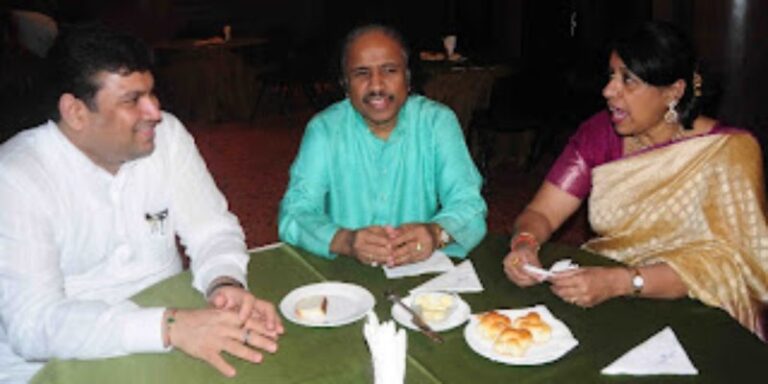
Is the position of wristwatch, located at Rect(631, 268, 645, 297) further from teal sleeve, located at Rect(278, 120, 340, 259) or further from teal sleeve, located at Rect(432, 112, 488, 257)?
teal sleeve, located at Rect(278, 120, 340, 259)

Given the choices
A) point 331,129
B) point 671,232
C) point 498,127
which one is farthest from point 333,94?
point 671,232

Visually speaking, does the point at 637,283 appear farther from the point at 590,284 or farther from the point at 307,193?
the point at 307,193

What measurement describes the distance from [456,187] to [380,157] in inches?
12.5

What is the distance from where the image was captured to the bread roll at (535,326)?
1606mm

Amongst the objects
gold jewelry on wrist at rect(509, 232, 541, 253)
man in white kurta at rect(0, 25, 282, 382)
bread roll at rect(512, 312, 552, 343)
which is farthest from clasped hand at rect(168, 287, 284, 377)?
gold jewelry on wrist at rect(509, 232, 541, 253)

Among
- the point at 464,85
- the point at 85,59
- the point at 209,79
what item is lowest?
the point at 209,79

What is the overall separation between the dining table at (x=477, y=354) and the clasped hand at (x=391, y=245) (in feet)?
0.48

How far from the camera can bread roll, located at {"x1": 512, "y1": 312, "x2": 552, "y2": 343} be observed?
161cm

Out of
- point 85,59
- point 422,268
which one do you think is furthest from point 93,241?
point 422,268

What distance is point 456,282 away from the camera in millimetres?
1952

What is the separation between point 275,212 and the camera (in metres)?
5.27

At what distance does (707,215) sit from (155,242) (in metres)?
1.77

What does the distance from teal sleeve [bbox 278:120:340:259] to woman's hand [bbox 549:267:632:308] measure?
2.68 ft

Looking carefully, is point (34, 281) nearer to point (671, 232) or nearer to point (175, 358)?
point (175, 358)
